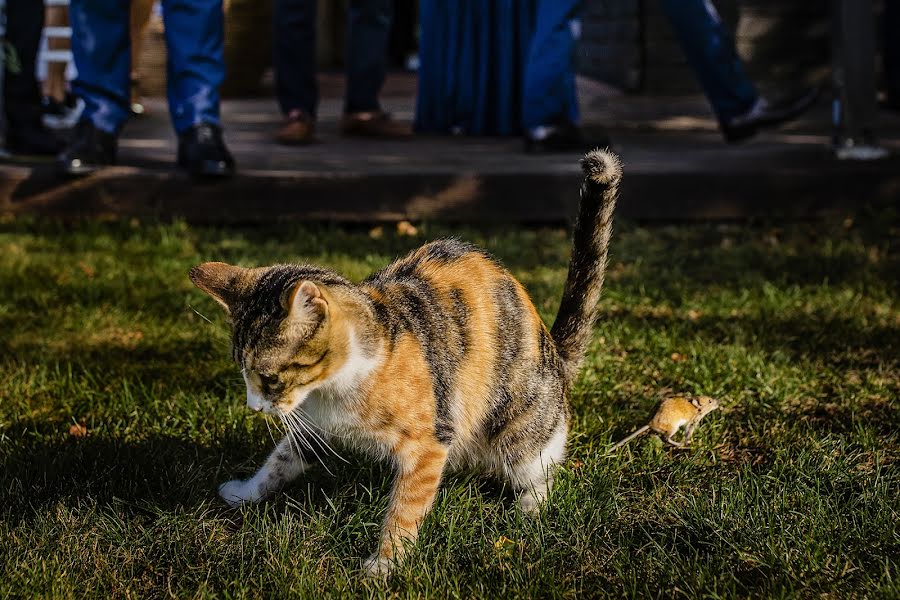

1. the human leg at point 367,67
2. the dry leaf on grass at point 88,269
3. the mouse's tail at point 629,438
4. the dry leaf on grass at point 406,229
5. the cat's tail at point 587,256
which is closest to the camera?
the cat's tail at point 587,256

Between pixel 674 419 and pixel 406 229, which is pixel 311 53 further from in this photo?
pixel 674 419

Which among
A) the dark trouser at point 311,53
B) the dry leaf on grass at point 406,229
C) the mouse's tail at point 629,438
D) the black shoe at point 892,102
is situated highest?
the dark trouser at point 311,53

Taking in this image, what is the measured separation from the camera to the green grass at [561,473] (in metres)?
2.27

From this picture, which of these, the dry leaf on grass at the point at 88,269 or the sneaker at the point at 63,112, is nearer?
the dry leaf on grass at the point at 88,269

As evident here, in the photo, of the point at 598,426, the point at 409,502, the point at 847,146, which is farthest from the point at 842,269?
the point at 409,502

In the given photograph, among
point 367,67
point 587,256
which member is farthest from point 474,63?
point 587,256

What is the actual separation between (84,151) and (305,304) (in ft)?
11.3

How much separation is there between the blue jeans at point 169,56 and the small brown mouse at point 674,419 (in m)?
2.96

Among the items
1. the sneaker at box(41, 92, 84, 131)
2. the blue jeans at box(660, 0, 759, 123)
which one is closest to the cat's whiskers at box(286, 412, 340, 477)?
the blue jeans at box(660, 0, 759, 123)

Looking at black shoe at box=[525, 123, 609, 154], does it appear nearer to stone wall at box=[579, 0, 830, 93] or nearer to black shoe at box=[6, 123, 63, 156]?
black shoe at box=[6, 123, 63, 156]

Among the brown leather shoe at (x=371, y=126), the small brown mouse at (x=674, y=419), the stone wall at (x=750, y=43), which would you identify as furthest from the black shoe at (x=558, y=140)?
the stone wall at (x=750, y=43)

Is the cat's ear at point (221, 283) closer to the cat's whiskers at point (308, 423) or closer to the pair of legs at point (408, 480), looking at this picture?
the cat's whiskers at point (308, 423)

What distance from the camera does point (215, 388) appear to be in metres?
3.35

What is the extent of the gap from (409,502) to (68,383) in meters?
1.50
